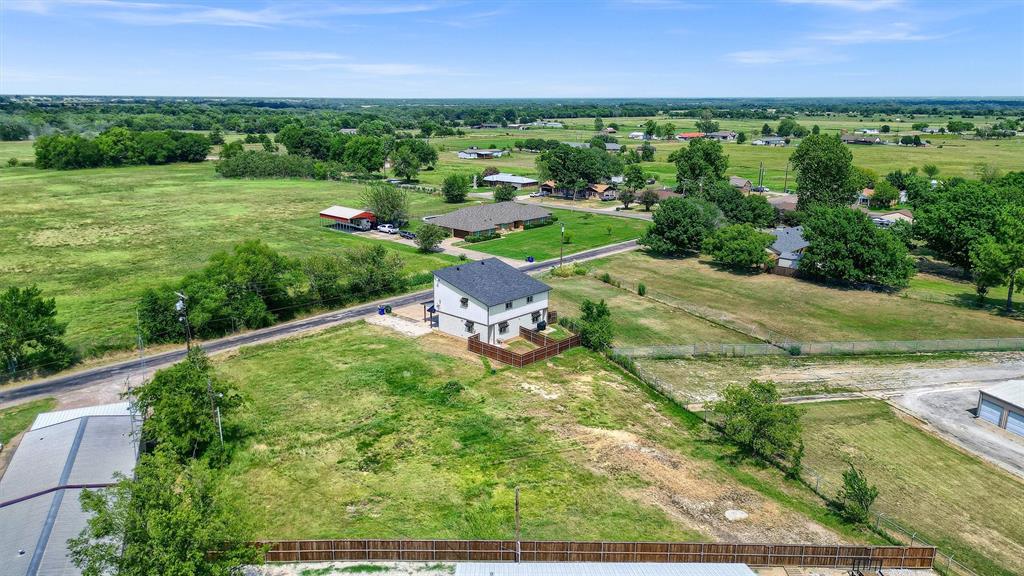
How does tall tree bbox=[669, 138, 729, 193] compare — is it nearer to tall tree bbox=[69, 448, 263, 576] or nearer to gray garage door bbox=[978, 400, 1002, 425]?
gray garage door bbox=[978, 400, 1002, 425]

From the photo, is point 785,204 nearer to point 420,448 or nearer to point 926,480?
point 926,480

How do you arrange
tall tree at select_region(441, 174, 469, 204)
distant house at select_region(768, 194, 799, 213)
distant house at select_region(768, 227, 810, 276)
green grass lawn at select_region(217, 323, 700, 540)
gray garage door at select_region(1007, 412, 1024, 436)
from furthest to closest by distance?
1. tall tree at select_region(441, 174, 469, 204)
2. distant house at select_region(768, 194, 799, 213)
3. distant house at select_region(768, 227, 810, 276)
4. gray garage door at select_region(1007, 412, 1024, 436)
5. green grass lawn at select_region(217, 323, 700, 540)

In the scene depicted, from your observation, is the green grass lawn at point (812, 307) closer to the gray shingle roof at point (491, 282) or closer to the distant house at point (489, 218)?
the gray shingle roof at point (491, 282)

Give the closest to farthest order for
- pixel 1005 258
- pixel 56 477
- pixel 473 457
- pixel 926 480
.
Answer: pixel 56 477 < pixel 926 480 < pixel 473 457 < pixel 1005 258

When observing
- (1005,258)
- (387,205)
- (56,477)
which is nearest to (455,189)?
(387,205)

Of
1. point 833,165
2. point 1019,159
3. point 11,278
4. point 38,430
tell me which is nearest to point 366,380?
→ point 38,430

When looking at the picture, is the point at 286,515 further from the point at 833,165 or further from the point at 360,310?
the point at 833,165

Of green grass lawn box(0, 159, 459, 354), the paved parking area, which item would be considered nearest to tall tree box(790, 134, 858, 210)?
the paved parking area
